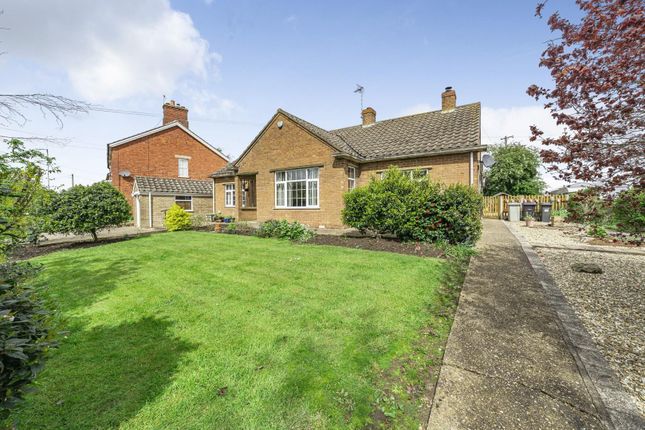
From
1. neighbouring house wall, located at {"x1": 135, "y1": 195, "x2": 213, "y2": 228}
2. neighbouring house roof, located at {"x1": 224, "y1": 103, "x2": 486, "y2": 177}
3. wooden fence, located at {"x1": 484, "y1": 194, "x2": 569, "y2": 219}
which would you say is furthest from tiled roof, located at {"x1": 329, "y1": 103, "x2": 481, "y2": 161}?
neighbouring house wall, located at {"x1": 135, "y1": 195, "x2": 213, "y2": 228}

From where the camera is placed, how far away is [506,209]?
69.6 feet

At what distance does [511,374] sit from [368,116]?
19397 millimetres

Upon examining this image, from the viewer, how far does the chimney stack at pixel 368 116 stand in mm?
19750

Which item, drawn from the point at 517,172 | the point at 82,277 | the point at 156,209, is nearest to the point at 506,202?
the point at 517,172

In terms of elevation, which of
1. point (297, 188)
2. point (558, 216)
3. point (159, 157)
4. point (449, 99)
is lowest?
point (558, 216)

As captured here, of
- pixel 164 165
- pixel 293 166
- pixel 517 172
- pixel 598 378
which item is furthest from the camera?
pixel 517 172

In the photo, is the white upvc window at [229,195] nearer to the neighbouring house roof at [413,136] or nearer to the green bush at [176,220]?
the neighbouring house roof at [413,136]

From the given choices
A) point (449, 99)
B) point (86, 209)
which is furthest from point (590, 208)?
point (86, 209)

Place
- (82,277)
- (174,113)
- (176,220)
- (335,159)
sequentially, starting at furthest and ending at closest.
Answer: (174,113)
(176,220)
(335,159)
(82,277)

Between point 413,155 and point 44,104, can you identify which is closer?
point 44,104

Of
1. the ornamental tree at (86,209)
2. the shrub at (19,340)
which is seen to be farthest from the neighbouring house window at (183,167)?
the shrub at (19,340)

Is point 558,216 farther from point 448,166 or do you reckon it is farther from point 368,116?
point 368,116

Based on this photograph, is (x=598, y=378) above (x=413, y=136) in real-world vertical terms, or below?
below

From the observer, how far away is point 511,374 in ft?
9.06
